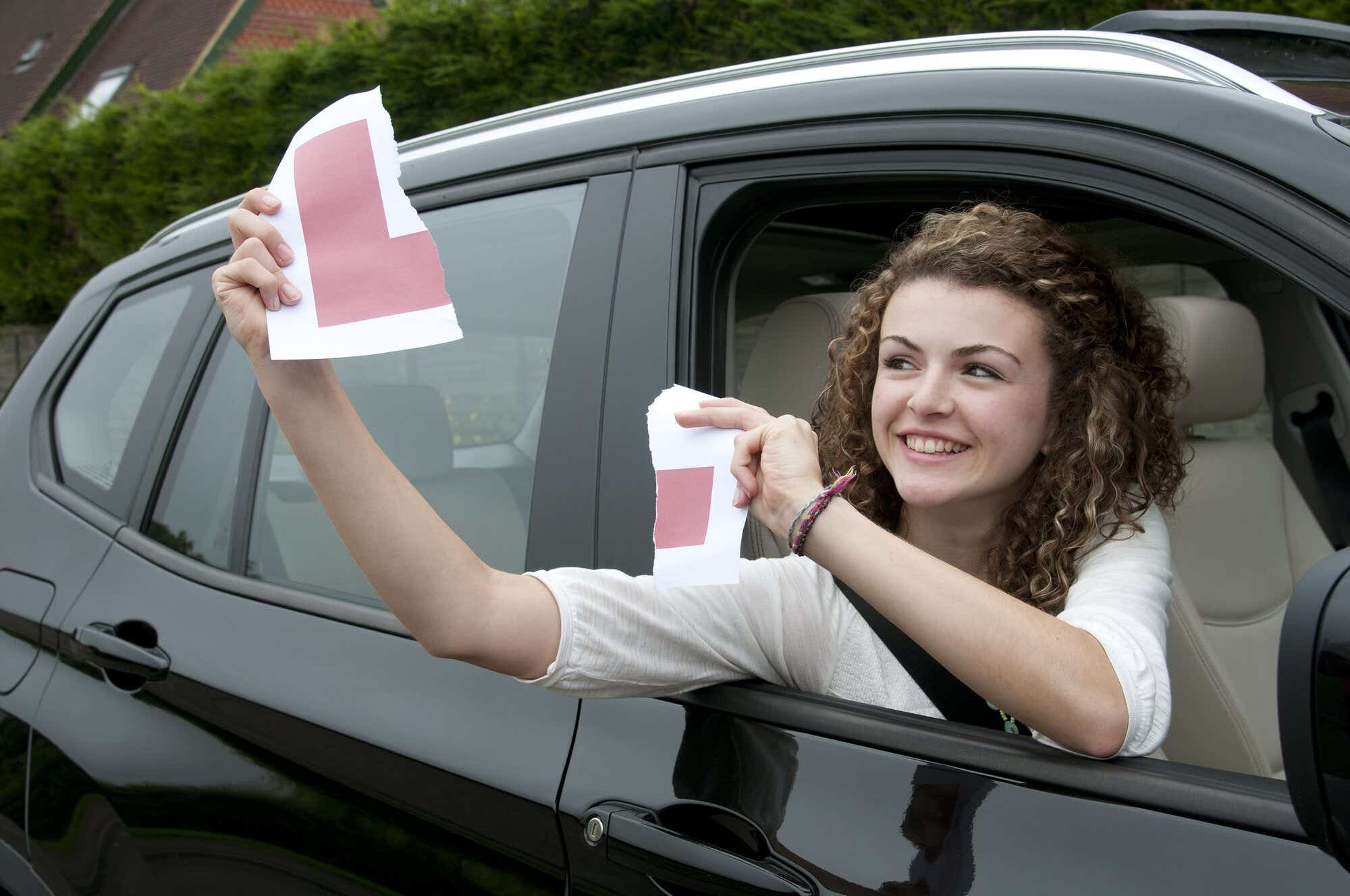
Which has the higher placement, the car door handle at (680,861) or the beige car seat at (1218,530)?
the beige car seat at (1218,530)

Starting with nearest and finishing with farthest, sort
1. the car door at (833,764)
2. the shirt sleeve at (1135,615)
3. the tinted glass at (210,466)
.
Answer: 1. the car door at (833,764)
2. the shirt sleeve at (1135,615)
3. the tinted glass at (210,466)

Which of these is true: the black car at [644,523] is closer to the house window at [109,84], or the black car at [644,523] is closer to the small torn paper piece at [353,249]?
the small torn paper piece at [353,249]

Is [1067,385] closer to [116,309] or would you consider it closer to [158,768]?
[158,768]

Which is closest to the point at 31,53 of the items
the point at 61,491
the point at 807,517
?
the point at 61,491

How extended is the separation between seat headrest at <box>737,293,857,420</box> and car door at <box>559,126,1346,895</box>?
0.23 m

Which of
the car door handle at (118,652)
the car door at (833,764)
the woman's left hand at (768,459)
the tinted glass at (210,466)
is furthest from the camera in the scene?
the tinted glass at (210,466)

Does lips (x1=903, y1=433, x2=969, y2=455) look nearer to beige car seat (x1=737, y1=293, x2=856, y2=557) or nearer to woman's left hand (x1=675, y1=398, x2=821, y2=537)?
woman's left hand (x1=675, y1=398, x2=821, y2=537)

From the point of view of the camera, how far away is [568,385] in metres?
1.51

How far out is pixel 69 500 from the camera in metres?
2.19

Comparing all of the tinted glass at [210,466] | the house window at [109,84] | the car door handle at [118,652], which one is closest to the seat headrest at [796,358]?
the tinted glass at [210,466]

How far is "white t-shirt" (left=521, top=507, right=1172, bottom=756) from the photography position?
1.29 m

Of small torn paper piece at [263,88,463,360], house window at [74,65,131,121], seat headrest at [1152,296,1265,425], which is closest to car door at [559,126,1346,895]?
small torn paper piece at [263,88,463,360]

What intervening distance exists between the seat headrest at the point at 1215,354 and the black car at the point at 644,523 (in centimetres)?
1

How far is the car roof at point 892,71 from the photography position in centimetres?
125
